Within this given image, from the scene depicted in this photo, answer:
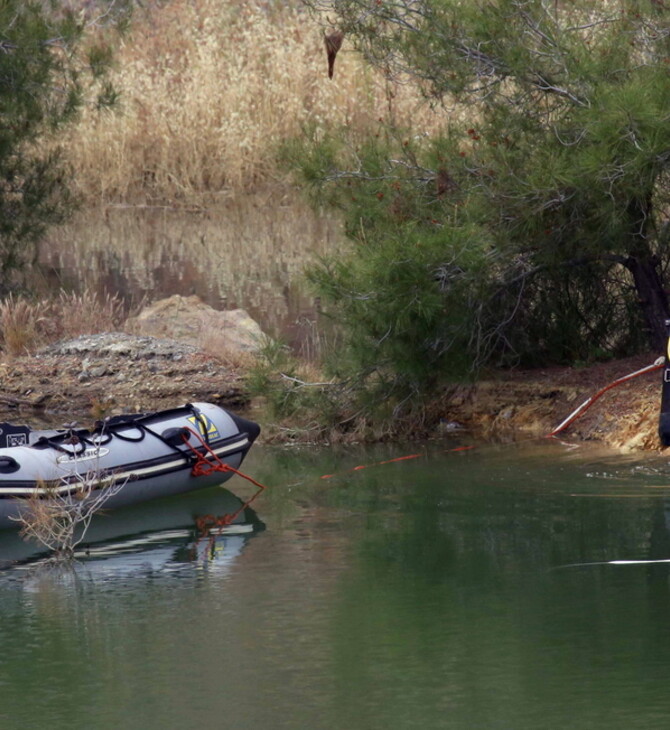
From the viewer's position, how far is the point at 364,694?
6.69 meters

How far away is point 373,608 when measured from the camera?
26.4 ft

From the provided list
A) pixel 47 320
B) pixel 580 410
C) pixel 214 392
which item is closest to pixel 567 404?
pixel 580 410

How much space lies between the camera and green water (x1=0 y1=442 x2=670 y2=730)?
659cm

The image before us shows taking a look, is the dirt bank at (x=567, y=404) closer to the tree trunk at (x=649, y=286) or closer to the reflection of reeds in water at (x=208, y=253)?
the tree trunk at (x=649, y=286)

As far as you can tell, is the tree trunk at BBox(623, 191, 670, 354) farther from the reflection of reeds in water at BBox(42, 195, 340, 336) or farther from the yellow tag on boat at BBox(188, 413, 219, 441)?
the reflection of reeds in water at BBox(42, 195, 340, 336)

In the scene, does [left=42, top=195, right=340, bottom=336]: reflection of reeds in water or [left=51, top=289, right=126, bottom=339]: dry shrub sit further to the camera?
[left=42, top=195, right=340, bottom=336]: reflection of reeds in water

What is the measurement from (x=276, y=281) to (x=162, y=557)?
1106 centimetres

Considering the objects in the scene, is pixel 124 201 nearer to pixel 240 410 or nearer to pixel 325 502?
pixel 240 410

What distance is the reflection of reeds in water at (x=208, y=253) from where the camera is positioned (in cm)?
1922

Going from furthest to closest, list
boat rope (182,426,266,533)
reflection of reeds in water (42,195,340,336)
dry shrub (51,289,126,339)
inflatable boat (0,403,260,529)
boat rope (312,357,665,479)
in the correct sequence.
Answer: reflection of reeds in water (42,195,340,336), dry shrub (51,289,126,339), boat rope (312,357,665,479), boat rope (182,426,266,533), inflatable boat (0,403,260,529)

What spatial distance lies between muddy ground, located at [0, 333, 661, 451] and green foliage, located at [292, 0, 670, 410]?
1.62 ft

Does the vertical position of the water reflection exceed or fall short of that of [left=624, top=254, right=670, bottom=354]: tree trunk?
it falls short

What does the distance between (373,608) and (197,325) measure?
8390mm

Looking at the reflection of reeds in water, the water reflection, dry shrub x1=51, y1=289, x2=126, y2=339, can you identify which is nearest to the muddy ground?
dry shrub x1=51, y1=289, x2=126, y2=339
